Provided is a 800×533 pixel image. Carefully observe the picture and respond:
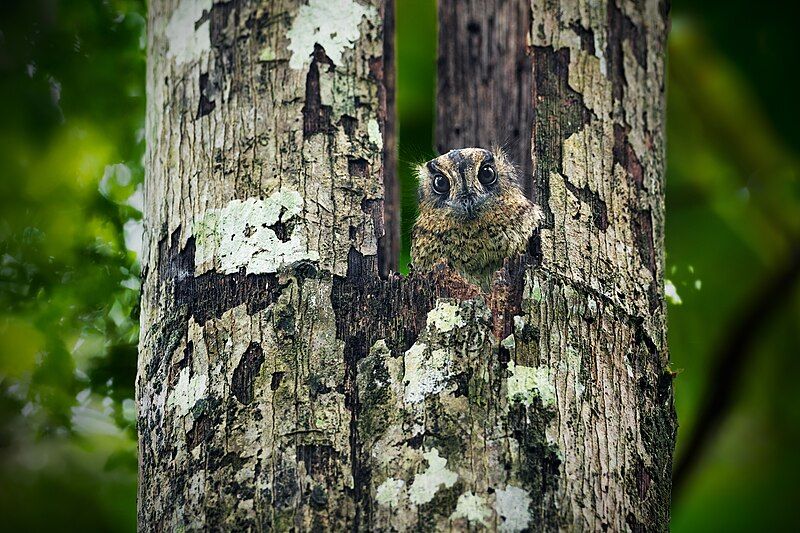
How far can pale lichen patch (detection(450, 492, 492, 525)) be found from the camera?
8.04 ft

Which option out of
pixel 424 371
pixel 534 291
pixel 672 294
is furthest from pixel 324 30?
pixel 672 294

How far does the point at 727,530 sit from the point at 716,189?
1823 millimetres

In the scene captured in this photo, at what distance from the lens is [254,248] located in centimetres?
282

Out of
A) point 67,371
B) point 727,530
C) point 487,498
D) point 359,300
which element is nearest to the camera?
point 487,498

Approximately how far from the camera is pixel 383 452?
2551 millimetres

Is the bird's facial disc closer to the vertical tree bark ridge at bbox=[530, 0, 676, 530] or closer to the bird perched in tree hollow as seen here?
the bird perched in tree hollow

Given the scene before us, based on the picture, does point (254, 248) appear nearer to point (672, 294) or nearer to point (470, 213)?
point (672, 294)

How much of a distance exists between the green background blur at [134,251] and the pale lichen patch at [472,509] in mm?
1594

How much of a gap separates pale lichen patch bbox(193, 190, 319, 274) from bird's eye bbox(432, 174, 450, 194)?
5.90ft

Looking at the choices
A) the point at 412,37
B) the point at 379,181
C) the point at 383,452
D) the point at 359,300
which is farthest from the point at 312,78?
the point at 412,37

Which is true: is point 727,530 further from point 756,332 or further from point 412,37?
point 412,37

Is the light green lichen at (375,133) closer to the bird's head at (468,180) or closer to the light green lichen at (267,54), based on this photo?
the light green lichen at (267,54)

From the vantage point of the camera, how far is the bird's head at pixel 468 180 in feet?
14.3

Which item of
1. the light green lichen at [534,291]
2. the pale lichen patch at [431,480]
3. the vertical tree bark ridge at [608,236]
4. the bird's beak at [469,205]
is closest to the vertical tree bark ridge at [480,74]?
the bird's beak at [469,205]
